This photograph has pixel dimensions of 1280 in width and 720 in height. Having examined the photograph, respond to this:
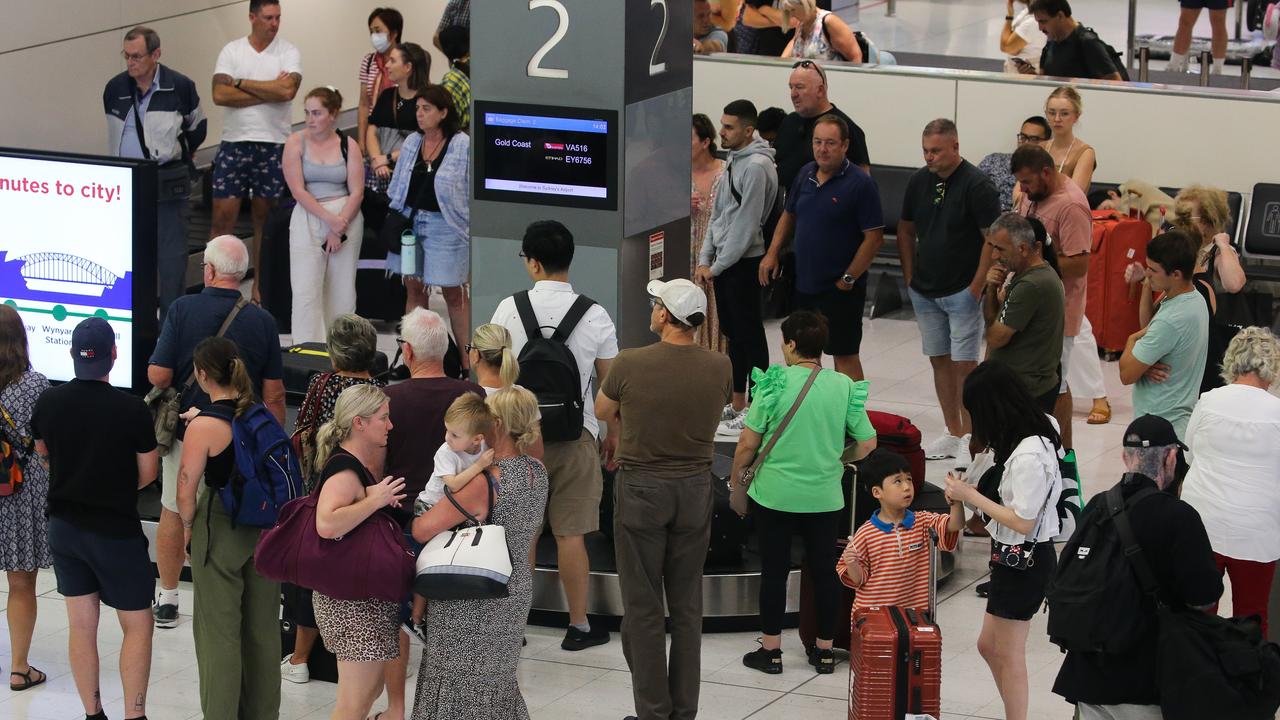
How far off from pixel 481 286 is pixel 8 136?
18.0 feet

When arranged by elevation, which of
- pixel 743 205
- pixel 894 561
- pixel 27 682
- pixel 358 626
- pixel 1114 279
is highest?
pixel 743 205

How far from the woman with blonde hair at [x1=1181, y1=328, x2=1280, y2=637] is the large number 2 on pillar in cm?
277

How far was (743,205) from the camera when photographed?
9.40m

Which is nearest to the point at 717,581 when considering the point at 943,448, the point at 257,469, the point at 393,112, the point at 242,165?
the point at 257,469

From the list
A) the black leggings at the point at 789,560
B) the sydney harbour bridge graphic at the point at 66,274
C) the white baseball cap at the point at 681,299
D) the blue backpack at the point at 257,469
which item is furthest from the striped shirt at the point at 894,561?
the sydney harbour bridge graphic at the point at 66,274

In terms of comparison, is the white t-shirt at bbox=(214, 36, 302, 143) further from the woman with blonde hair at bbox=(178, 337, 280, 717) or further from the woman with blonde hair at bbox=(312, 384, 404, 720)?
the woman with blonde hair at bbox=(312, 384, 404, 720)

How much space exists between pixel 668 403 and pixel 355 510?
1.16 metres

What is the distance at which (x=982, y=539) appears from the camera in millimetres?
8297

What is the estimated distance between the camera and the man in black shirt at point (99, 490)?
581 centimetres

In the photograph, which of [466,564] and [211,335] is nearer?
[466,564]

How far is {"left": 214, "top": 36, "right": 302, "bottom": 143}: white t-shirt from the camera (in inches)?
468

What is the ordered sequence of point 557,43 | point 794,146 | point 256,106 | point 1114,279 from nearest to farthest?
1. point 557,43
2. point 794,146
3. point 1114,279
4. point 256,106

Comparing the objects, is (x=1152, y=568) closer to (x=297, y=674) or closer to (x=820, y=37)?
(x=297, y=674)

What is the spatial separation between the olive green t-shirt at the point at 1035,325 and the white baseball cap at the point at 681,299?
2.23m
